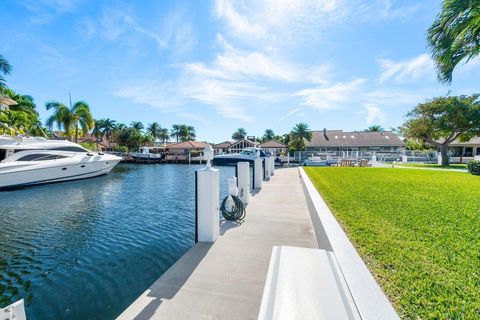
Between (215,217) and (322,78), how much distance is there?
1301 cm

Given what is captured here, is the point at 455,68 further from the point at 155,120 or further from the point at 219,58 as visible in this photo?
the point at 155,120

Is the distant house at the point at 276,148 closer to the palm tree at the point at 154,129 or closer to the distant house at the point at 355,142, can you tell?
the distant house at the point at 355,142

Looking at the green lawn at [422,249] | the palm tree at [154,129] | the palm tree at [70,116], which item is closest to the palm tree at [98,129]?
the palm tree at [154,129]

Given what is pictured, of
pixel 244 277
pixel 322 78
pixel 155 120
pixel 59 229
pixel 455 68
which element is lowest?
pixel 59 229

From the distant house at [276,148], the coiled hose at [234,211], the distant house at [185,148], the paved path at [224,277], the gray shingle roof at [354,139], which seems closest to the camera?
the paved path at [224,277]

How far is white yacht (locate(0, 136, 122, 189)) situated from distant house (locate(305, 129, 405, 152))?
110 feet

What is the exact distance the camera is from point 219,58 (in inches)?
476

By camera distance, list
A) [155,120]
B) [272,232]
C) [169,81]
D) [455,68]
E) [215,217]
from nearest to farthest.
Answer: [215,217] < [272,232] < [455,68] < [169,81] < [155,120]

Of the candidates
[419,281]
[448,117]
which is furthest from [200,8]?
[448,117]

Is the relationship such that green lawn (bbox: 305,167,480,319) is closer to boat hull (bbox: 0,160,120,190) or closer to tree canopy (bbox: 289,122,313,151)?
boat hull (bbox: 0,160,120,190)

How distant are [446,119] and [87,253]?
94.8 feet

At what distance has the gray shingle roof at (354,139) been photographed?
39125mm

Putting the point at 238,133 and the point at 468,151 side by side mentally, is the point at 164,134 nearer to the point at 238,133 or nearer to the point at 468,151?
the point at 238,133

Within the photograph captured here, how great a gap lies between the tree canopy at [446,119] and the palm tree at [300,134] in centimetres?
1710
